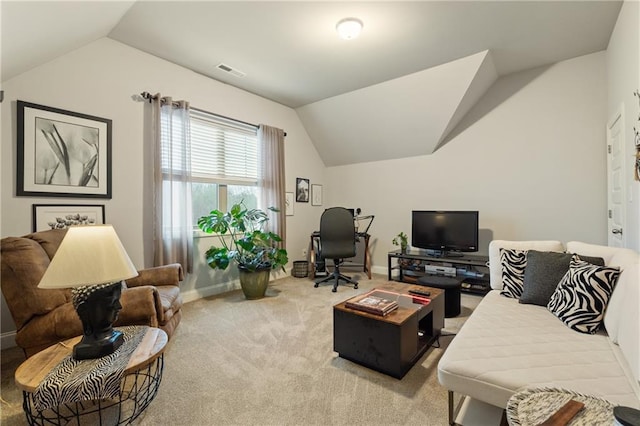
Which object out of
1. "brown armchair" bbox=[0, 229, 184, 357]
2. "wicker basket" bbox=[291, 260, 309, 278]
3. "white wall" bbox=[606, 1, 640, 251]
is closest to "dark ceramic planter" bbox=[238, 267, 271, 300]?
"wicker basket" bbox=[291, 260, 309, 278]

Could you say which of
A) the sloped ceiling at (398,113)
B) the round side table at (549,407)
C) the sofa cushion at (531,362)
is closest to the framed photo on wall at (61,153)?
the sloped ceiling at (398,113)

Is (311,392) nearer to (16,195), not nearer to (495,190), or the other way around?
(16,195)

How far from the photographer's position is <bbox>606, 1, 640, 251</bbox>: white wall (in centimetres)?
208

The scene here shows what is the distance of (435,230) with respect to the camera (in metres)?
4.11

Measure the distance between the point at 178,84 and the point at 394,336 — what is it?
358cm

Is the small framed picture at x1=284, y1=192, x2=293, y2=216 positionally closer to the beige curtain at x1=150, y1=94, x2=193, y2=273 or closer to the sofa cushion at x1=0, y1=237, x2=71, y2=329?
the beige curtain at x1=150, y1=94, x2=193, y2=273

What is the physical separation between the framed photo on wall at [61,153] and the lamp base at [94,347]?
6.28ft

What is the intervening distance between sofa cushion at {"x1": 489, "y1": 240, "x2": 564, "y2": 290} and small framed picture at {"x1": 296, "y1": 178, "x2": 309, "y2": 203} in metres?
3.17

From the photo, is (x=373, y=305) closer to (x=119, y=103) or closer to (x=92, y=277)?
(x=92, y=277)

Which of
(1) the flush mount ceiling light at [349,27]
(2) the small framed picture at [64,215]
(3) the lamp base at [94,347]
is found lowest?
(3) the lamp base at [94,347]

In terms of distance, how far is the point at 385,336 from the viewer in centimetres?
190

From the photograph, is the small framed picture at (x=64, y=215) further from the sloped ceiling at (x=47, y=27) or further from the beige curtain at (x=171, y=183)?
the sloped ceiling at (x=47, y=27)

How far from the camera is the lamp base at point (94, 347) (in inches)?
52.2

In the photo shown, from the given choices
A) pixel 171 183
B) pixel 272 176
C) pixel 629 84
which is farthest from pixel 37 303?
pixel 629 84
